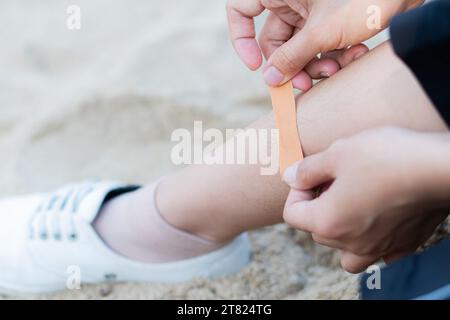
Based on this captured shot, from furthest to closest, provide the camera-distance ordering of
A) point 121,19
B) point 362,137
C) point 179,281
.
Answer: point 121,19, point 179,281, point 362,137

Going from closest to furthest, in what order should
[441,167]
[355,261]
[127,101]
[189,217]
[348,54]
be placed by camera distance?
1. [441,167]
2. [355,261]
3. [348,54]
4. [189,217]
5. [127,101]

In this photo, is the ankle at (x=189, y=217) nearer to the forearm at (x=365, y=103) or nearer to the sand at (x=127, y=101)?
the sand at (x=127, y=101)

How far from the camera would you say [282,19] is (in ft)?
2.84

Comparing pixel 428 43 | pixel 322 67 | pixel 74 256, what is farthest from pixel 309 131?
pixel 74 256

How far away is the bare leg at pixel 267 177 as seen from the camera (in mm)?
702

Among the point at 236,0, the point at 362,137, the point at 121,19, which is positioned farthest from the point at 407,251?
the point at 121,19

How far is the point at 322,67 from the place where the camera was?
828mm

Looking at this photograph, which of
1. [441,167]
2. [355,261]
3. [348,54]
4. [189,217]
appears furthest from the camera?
[189,217]

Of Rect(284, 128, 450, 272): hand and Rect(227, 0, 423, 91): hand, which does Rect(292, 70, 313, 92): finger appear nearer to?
Rect(227, 0, 423, 91): hand

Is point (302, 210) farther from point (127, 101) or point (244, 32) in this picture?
point (127, 101)

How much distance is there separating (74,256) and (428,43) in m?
0.68

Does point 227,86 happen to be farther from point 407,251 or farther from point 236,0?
point 407,251

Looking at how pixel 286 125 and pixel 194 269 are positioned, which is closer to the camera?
pixel 286 125
